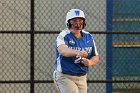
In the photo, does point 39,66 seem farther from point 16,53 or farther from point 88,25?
point 88,25

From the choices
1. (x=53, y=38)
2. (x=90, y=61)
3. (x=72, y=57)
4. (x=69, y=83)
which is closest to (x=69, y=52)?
(x=72, y=57)

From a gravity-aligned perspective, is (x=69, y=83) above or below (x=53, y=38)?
below

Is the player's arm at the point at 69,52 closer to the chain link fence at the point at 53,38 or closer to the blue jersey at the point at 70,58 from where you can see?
the blue jersey at the point at 70,58

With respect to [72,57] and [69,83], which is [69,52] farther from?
[69,83]

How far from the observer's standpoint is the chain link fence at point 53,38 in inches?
269

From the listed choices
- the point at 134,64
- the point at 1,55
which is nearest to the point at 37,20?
Result: the point at 1,55

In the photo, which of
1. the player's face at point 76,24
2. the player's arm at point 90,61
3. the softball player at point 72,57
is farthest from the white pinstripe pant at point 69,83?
the player's face at point 76,24

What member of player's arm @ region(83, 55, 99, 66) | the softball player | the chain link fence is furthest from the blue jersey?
the chain link fence

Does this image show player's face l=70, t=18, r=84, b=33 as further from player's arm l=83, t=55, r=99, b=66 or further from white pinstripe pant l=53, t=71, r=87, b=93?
white pinstripe pant l=53, t=71, r=87, b=93

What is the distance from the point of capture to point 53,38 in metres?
6.98

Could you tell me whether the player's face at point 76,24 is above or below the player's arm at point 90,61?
above

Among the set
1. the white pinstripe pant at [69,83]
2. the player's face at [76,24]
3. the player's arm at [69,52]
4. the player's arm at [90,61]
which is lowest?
the white pinstripe pant at [69,83]

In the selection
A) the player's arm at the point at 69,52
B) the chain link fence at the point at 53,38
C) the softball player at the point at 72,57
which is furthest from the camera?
the chain link fence at the point at 53,38

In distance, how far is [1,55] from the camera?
693 cm
